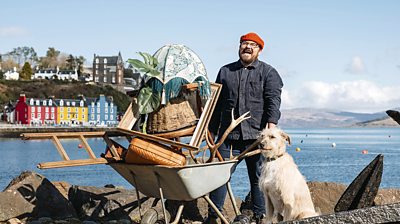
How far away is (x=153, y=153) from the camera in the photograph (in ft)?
23.2

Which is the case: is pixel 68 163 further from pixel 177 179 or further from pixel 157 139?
pixel 177 179

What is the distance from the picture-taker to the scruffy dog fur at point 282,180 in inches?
264

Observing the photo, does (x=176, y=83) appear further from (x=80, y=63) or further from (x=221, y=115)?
(x=80, y=63)

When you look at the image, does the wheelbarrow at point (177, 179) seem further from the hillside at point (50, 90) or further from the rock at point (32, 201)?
the hillside at point (50, 90)

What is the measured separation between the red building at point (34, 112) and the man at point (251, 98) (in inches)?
4764

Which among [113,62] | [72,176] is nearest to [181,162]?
[72,176]

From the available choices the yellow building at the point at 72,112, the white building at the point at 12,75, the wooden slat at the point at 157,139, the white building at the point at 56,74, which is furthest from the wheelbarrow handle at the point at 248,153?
the white building at the point at 12,75

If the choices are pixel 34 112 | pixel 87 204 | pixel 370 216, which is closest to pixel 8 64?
pixel 34 112

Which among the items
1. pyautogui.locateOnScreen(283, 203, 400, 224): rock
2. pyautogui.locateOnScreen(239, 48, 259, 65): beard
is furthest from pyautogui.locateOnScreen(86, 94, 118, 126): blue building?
pyautogui.locateOnScreen(283, 203, 400, 224): rock

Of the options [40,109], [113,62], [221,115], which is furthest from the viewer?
[113,62]

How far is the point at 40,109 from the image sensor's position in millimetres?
128750

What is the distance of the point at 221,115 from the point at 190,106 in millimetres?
427

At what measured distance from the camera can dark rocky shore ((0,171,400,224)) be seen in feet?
30.7

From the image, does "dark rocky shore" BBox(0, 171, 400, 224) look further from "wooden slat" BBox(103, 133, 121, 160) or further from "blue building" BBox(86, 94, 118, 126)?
"blue building" BBox(86, 94, 118, 126)
